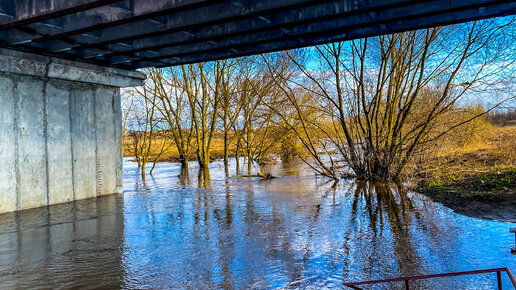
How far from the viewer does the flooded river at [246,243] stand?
14.4 feet

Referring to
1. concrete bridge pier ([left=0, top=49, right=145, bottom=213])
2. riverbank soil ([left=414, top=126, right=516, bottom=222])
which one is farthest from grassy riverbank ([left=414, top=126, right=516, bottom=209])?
concrete bridge pier ([left=0, top=49, right=145, bottom=213])

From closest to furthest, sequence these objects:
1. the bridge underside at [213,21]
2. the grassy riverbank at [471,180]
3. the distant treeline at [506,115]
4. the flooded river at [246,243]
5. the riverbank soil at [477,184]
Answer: the flooded river at [246,243]
the bridge underside at [213,21]
the riverbank soil at [477,184]
the grassy riverbank at [471,180]
the distant treeline at [506,115]

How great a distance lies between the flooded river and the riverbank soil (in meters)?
0.58

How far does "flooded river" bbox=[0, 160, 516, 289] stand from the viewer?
440 cm

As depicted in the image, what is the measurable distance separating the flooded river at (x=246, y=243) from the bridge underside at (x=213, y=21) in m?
3.52

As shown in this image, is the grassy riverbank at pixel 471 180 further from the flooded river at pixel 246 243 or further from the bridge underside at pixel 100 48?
the bridge underside at pixel 100 48

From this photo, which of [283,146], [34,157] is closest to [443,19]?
[34,157]

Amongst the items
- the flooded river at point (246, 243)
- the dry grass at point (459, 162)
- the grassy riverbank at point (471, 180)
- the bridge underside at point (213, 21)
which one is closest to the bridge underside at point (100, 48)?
the bridge underside at point (213, 21)

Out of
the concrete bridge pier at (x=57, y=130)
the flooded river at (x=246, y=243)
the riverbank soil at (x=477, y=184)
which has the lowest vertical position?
the flooded river at (x=246, y=243)

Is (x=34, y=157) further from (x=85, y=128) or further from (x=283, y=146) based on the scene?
(x=283, y=146)

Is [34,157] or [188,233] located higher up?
[34,157]

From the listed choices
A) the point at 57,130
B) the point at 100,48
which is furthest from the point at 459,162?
the point at 57,130

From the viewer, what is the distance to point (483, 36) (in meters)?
10.2

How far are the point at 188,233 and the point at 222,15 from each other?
368 centimetres
